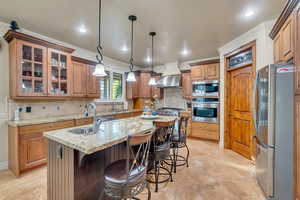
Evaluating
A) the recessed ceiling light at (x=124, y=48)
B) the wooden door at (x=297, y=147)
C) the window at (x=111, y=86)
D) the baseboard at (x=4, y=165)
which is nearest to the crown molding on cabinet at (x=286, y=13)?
the wooden door at (x=297, y=147)

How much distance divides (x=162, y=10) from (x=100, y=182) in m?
2.69

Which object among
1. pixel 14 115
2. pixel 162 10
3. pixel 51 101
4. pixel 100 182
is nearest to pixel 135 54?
pixel 162 10

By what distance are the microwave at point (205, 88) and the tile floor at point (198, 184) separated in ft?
6.49

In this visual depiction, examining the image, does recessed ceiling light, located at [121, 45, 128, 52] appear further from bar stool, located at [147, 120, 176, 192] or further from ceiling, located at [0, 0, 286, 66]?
bar stool, located at [147, 120, 176, 192]

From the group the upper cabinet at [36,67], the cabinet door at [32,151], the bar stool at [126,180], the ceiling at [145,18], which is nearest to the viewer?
the bar stool at [126,180]

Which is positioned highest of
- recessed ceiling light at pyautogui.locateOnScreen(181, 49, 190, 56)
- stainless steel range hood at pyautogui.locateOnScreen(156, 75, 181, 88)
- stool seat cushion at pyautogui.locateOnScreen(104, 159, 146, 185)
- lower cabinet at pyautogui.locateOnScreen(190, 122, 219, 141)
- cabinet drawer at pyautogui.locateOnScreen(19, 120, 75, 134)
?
recessed ceiling light at pyautogui.locateOnScreen(181, 49, 190, 56)

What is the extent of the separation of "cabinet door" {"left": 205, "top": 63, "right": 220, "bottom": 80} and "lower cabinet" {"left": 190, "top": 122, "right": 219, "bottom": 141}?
146 centimetres

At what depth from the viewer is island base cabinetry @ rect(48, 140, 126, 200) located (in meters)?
1.45

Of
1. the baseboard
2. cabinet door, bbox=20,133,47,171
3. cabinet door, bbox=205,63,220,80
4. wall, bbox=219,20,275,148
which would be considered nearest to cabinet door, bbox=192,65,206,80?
cabinet door, bbox=205,63,220,80

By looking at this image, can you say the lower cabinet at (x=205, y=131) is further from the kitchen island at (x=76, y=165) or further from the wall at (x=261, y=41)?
the kitchen island at (x=76, y=165)

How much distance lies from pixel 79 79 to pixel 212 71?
385 centimetres

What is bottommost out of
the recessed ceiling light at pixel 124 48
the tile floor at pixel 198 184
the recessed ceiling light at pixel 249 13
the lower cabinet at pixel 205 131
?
the tile floor at pixel 198 184

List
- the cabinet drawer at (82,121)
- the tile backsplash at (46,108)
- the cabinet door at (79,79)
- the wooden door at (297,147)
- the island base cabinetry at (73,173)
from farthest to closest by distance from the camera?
the cabinet door at (79,79)
the cabinet drawer at (82,121)
the tile backsplash at (46,108)
the wooden door at (297,147)
the island base cabinetry at (73,173)

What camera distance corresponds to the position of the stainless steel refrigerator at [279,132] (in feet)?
5.70
